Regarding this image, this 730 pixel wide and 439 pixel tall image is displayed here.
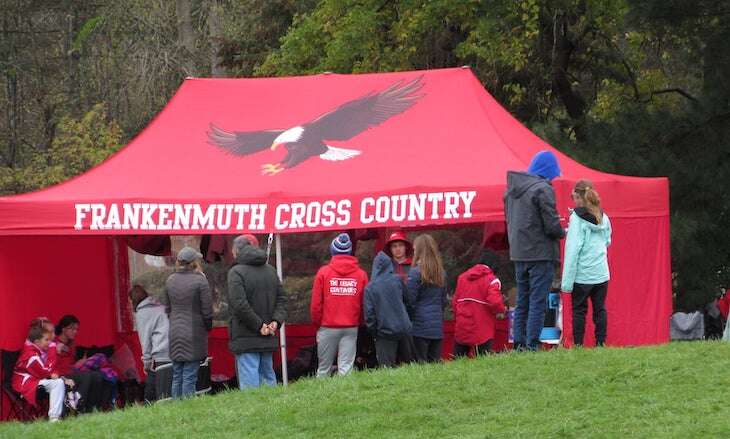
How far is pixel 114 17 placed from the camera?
31969 millimetres

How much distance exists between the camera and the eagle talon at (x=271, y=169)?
1288 centimetres

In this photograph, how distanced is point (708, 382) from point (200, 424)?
11.4 ft

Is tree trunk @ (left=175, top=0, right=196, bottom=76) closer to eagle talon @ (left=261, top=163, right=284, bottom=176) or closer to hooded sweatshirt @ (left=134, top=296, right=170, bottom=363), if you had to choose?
eagle talon @ (left=261, top=163, right=284, bottom=176)

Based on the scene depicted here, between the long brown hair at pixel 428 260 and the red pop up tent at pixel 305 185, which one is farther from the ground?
the red pop up tent at pixel 305 185

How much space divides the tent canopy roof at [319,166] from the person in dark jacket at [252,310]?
901 mm

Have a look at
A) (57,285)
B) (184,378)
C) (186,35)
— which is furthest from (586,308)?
(186,35)

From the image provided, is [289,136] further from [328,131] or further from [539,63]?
[539,63]

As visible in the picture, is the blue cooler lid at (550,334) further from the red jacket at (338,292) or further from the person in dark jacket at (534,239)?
the red jacket at (338,292)

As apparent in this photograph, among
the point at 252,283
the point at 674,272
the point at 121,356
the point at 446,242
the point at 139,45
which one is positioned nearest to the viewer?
the point at 252,283

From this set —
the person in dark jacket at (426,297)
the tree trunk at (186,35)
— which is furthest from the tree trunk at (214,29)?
the person in dark jacket at (426,297)

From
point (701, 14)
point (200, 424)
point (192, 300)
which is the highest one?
point (701, 14)

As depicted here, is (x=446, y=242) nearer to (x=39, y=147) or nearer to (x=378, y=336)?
(x=378, y=336)

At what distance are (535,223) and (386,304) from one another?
1.51 meters

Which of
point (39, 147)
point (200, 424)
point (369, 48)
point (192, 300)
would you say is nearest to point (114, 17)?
point (39, 147)
